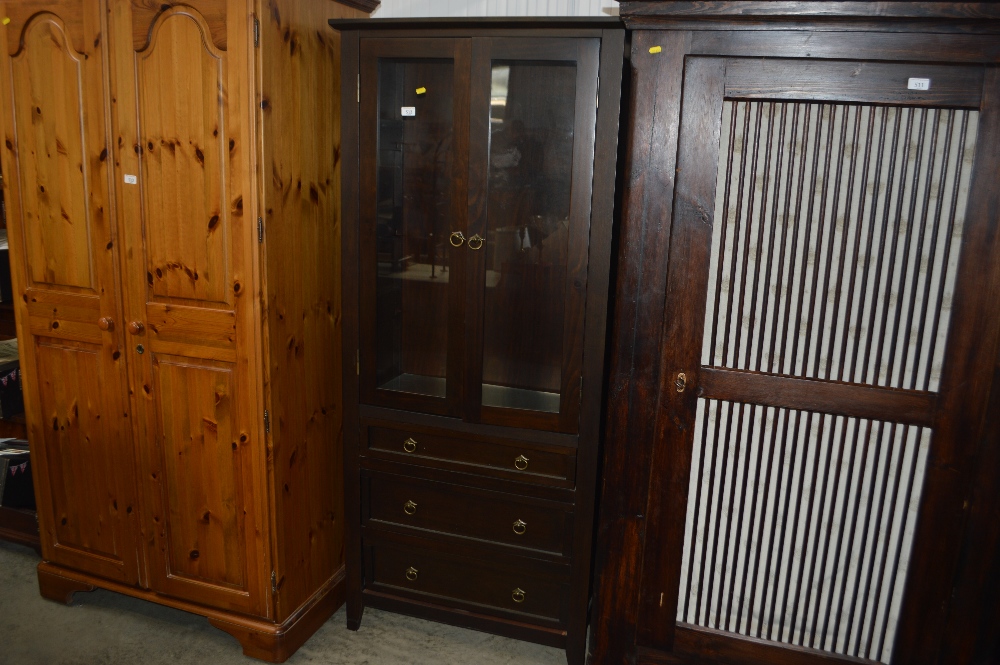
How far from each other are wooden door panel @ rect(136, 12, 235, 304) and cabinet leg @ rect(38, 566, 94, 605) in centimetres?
112

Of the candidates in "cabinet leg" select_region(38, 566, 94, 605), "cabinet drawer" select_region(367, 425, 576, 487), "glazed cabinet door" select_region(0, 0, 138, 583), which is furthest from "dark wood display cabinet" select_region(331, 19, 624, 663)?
"cabinet leg" select_region(38, 566, 94, 605)

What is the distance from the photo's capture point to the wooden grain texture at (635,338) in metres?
1.89

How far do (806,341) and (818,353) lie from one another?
1.7 inches

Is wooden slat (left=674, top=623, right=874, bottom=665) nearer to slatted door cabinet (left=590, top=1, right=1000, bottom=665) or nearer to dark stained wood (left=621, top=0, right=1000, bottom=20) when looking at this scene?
slatted door cabinet (left=590, top=1, right=1000, bottom=665)

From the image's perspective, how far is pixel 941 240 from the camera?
186 centimetres

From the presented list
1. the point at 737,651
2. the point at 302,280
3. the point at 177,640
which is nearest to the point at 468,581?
the point at 737,651

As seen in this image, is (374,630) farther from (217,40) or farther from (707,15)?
(707,15)

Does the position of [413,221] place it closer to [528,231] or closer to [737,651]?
[528,231]

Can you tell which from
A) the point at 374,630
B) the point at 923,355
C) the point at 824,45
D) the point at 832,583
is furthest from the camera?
the point at 374,630

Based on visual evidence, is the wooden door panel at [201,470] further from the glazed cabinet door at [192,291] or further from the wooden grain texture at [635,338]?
the wooden grain texture at [635,338]

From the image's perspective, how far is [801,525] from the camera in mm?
2094

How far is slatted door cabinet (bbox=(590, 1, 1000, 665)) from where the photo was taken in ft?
5.90

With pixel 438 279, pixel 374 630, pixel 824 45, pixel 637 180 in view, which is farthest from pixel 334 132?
pixel 374 630

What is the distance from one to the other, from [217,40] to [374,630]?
186 cm
